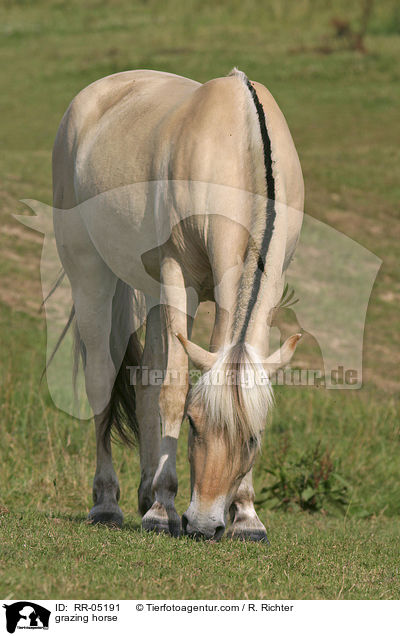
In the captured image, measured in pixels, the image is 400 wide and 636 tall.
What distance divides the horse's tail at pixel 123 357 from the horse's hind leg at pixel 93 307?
0.05 meters

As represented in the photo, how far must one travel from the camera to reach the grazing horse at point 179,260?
13.7 ft

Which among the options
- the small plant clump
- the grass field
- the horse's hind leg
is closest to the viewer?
the grass field

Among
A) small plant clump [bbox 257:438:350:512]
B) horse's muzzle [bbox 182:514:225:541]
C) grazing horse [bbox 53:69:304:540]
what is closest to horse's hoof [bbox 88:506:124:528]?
grazing horse [bbox 53:69:304:540]

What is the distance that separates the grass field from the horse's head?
22 centimetres

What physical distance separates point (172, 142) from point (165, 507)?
6.38ft

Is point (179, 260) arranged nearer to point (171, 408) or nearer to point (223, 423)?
point (171, 408)

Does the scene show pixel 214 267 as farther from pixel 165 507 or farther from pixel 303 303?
pixel 303 303

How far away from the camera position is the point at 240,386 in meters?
4.08

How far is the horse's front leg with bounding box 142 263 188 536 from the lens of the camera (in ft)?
15.9

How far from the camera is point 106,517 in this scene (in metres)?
5.63

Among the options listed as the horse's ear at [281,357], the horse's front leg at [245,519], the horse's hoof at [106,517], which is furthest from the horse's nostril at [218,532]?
the horse's hoof at [106,517]

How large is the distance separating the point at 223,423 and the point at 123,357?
2263 mm
